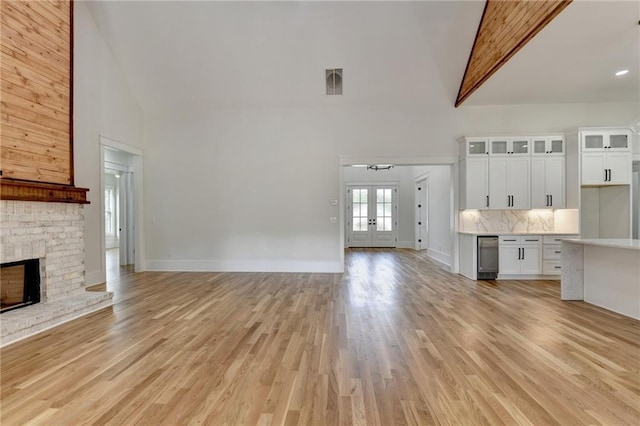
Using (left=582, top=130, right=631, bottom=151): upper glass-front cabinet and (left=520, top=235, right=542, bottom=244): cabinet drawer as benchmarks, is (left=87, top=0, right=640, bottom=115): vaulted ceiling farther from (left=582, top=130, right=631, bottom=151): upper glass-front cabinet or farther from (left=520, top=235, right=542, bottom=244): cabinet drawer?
(left=520, top=235, right=542, bottom=244): cabinet drawer

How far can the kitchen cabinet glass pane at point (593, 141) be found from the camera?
5.60 m

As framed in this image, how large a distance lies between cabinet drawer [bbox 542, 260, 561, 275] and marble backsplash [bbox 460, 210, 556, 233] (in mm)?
722

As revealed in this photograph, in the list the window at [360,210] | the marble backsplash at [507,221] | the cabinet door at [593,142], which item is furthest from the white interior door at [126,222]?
the cabinet door at [593,142]

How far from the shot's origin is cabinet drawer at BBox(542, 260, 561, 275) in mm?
5789

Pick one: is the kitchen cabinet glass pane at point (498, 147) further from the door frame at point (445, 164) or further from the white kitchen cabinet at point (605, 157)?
the white kitchen cabinet at point (605, 157)

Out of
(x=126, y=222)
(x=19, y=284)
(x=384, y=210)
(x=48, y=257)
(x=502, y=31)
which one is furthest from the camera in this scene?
(x=384, y=210)

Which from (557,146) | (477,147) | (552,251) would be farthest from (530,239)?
(477,147)

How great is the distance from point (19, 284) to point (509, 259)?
7.65 metres

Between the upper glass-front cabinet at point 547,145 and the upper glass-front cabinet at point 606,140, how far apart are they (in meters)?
0.37

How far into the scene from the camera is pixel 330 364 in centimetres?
256

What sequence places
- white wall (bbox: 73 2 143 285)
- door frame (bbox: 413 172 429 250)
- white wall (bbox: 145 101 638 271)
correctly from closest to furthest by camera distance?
white wall (bbox: 73 2 143 285) → white wall (bbox: 145 101 638 271) → door frame (bbox: 413 172 429 250)

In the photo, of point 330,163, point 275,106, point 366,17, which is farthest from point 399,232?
point 366,17

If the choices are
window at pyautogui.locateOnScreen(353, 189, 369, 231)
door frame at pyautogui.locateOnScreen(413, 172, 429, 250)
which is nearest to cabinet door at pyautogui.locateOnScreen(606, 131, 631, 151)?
door frame at pyautogui.locateOnScreen(413, 172, 429, 250)

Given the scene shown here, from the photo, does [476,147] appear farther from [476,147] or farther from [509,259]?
[509,259]
